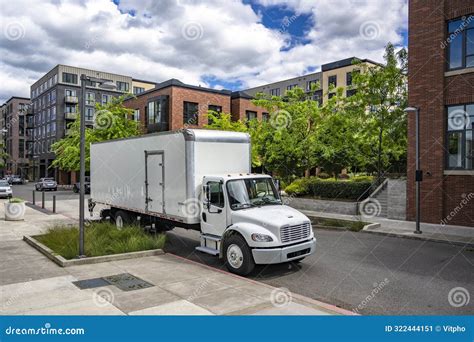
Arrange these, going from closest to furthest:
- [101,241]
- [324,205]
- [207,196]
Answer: [207,196] < [101,241] < [324,205]

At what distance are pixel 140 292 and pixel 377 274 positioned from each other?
5.46 meters

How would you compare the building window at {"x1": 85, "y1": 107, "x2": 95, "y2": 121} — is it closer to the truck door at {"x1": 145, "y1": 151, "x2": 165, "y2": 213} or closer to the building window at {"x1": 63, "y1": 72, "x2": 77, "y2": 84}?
the building window at {"x1": 63, "y1": 72, "x2": 77, "y2": 84}

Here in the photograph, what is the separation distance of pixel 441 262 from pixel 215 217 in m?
6.24

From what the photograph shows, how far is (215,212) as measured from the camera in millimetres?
9719

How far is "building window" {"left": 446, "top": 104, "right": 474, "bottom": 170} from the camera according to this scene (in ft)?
53.7

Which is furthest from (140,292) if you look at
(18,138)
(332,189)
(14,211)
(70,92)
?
(18,138)

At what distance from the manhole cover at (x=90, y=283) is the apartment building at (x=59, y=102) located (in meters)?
62.3

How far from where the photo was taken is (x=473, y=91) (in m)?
16.2

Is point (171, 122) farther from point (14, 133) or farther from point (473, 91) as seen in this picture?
point (14, 133)

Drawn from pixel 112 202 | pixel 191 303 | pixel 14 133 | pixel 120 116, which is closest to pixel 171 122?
pixel 120 116

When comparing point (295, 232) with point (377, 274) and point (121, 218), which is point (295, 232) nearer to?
point (377, 274)

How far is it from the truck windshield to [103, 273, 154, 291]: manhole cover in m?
2.76

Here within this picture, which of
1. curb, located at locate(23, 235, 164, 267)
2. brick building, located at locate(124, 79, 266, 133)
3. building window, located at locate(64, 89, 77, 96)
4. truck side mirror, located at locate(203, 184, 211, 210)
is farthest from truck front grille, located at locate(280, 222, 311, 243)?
building window, located at locate(64, 89, 77, 96)

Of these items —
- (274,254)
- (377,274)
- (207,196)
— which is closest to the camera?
(274,254)
